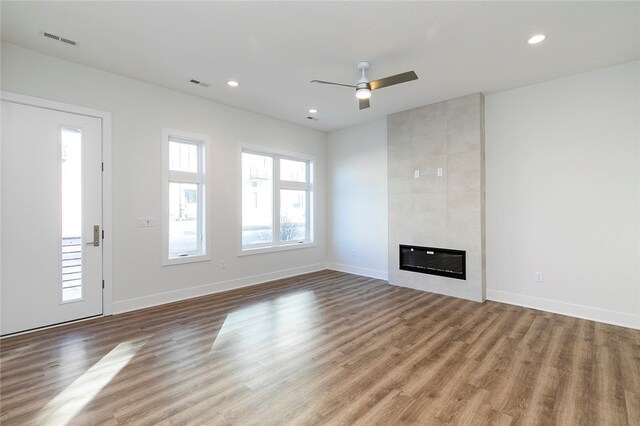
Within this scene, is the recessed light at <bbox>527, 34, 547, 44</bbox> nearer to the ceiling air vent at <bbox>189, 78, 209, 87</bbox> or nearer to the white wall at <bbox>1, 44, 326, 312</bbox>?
the ceiling air vent at <bbox>189, 78, 209, 87</bbox>

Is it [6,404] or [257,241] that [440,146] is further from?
[6,404]

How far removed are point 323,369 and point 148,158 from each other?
371 cm

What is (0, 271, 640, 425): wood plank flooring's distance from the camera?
6.68 ft

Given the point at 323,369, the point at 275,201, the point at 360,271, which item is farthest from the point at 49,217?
the point at 360,271

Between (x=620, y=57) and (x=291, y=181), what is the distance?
519 centimetres

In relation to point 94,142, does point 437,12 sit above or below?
above

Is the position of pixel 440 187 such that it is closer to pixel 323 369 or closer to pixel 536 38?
pixel 536 38

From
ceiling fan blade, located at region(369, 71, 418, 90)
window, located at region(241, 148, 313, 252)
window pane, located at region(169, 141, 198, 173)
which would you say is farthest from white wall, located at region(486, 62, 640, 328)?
window pane, located at region(169, 141, 198, 173)

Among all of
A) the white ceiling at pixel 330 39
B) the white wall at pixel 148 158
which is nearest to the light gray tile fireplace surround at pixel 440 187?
the white ceiling at pixel 330 39

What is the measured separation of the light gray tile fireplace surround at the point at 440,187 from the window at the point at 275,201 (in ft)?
6.69

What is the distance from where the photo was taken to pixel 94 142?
377cm

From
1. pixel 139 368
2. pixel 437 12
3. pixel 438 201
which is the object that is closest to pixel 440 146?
pixel 438 201

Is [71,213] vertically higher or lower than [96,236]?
higher

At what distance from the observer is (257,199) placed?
5766 millimetres
